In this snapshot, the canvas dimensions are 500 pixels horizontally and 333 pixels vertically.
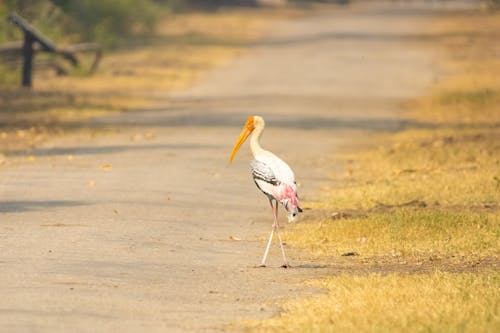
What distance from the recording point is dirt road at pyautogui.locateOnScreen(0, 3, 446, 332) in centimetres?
961

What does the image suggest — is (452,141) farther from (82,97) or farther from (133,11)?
(133,11)

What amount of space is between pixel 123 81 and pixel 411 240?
21.6 meters

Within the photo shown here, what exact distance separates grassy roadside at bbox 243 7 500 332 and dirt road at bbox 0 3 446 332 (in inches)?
15.9

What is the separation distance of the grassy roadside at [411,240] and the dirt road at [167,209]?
0.40 meters

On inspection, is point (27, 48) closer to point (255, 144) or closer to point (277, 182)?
point (255, 144)

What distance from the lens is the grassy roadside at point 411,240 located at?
907 centimetres

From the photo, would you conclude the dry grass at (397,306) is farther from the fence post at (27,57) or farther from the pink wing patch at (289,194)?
the fence post at (27,57)

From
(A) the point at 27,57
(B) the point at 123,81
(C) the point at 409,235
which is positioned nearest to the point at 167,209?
(C) the point at 409,235

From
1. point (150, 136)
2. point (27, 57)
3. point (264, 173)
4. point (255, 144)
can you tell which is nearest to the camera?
point (264, 173)

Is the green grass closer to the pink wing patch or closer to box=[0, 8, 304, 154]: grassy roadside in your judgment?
the pink wing patch

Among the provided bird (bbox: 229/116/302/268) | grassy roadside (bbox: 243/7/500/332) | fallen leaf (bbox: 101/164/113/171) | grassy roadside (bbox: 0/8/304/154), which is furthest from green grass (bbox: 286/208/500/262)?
grassy roadside (bbox: 0/8/304/154)

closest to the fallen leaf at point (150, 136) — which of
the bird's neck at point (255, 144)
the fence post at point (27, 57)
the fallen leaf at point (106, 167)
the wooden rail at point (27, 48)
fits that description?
the fallen leaf at point (106, 167)

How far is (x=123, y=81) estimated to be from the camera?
3391 centimetres

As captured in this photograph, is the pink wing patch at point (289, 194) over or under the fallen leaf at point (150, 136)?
over
